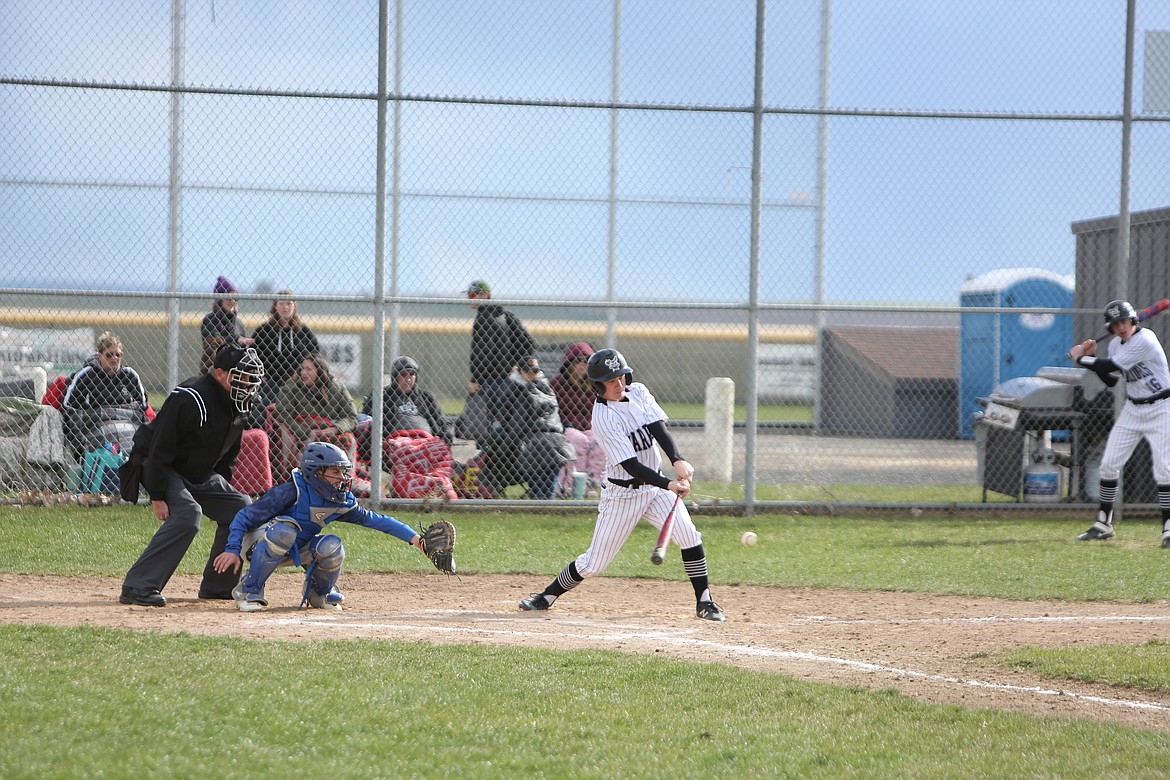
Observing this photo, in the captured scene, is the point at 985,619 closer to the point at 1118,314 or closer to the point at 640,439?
the point at 640,439

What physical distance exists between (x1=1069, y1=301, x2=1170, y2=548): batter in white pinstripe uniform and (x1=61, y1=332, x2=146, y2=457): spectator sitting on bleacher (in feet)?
25.3

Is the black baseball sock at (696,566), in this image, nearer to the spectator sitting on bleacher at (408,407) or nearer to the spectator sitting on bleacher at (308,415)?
the spectator sitting on bleacher at (308,415)

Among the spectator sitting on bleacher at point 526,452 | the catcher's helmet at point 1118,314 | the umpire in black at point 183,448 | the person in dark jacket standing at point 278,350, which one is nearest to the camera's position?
the umpire in black at point 183,448

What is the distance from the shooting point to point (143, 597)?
659cm

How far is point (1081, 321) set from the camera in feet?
41.1

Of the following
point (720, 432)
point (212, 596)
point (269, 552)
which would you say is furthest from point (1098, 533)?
point (212, 596)

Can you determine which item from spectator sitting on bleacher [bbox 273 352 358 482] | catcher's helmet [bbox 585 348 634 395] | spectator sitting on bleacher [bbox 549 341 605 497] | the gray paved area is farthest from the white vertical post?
catcher's helmet [bbox 585 348 634 395]

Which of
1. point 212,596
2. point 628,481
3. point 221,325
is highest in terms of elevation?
point 221,325

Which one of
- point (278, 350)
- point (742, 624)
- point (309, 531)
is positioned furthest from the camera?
point (278, 350)

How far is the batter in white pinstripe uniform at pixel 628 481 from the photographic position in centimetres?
651

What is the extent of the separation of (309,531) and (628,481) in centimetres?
180

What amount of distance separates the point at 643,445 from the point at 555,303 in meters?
3.65

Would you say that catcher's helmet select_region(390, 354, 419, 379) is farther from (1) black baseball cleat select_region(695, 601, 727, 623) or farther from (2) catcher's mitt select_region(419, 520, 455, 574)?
(1) black baseball cleat select_region(695, 601, 727, 623)

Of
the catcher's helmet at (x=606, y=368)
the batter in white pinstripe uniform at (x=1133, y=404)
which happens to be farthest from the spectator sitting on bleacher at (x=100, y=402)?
the batter in white pinstripe uniform at (x=1133, y=404)
